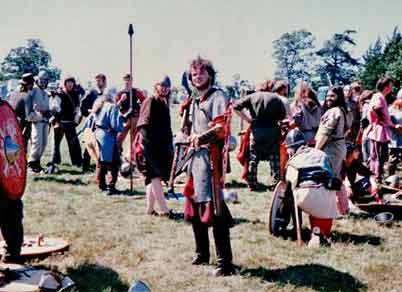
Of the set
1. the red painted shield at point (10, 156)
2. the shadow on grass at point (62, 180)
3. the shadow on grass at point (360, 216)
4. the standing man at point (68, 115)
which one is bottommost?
the shadow on grass at point (360, 216)

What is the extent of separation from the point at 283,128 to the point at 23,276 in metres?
5.55

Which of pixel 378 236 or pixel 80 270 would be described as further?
pixel 378 236

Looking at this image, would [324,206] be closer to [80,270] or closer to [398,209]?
[398,209]

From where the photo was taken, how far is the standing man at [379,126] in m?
9.31

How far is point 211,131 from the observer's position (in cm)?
494

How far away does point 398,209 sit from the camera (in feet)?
24.4

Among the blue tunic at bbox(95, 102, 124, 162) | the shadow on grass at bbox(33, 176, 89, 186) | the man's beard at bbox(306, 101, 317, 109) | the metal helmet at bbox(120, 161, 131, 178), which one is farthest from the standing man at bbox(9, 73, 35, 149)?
the man's beard at bbox(306, 101, 317, 109)

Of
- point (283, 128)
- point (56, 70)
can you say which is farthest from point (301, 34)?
point (283, 128)

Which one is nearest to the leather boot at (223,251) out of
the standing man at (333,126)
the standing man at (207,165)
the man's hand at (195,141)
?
the standing man at (207,165)

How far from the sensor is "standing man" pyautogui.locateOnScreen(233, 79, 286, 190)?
9094 millimetres

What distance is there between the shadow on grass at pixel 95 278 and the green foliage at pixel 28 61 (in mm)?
69502

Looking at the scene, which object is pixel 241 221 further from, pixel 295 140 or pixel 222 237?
pixel 222 237

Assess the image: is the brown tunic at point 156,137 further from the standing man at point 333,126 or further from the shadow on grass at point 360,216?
the shadow on grass at point 360,216

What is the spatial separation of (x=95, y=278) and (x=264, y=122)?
4812mm
